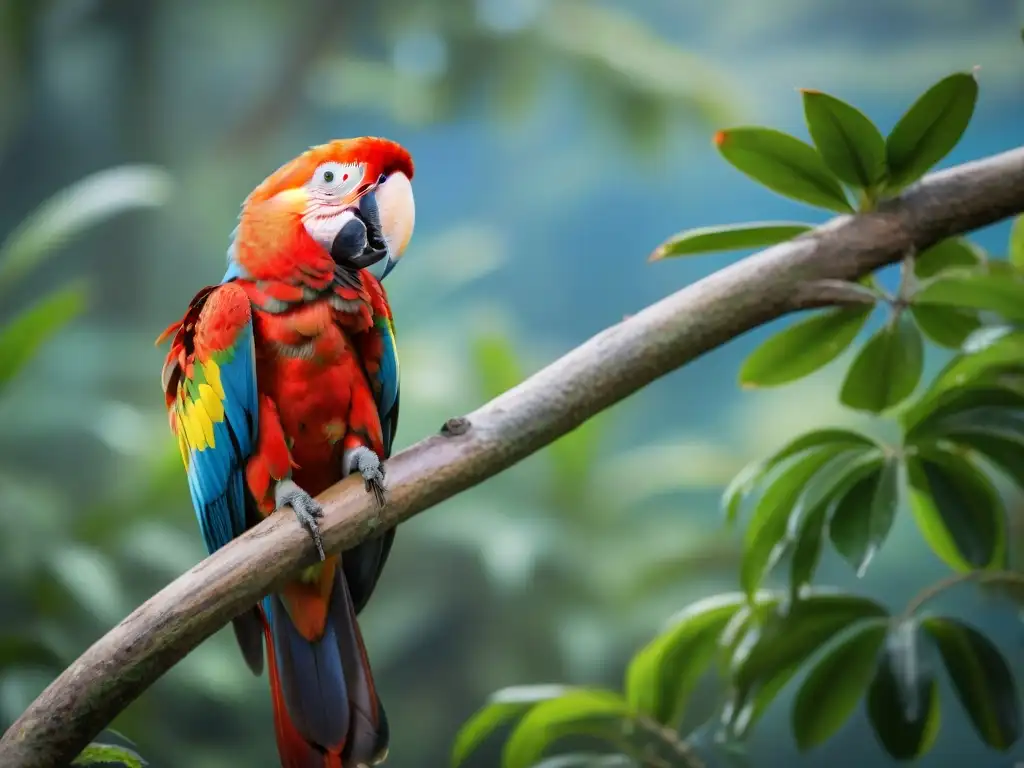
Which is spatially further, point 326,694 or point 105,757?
point 326,694

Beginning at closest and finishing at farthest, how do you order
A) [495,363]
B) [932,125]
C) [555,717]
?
[932,125] → [555,717] → [495,363]

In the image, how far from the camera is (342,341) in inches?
43.2

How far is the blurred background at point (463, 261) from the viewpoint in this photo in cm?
208

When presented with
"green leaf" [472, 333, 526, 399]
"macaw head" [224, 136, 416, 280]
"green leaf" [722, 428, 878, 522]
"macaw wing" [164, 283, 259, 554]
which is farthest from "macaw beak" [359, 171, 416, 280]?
"green leaf" [472, 333, 526, 399]

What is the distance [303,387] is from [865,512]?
0.68 m

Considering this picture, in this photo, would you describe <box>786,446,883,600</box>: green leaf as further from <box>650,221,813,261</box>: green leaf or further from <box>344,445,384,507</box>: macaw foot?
<box>344,445,384,507</box>: macaw foot

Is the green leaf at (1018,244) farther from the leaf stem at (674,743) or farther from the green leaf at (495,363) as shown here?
the green leaf at (495,363)

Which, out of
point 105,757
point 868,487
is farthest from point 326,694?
point 868,487

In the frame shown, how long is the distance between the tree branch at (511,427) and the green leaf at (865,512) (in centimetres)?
24

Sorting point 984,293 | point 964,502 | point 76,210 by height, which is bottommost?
point 964,502

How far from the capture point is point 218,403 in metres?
1.06

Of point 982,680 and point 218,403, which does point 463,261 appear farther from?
point 982,680

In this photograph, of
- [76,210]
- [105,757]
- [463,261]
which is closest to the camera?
[105,757]

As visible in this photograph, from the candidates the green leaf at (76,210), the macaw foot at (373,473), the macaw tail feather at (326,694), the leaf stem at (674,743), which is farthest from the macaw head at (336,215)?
the green leaf at (76,210)
